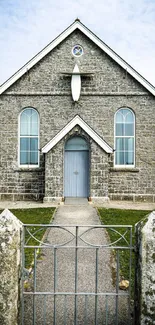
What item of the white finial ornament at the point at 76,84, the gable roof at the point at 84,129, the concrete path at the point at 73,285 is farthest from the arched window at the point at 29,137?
the concrete path at the point at 73,285

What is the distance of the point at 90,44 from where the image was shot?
16.3 m

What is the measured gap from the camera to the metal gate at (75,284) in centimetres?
364

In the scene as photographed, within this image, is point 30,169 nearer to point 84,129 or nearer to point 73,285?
point 84,129

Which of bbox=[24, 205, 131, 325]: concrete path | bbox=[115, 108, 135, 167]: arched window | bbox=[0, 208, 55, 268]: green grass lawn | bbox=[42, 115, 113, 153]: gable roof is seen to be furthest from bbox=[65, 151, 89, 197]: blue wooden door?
bbox=[24, 205, 131, 325]: concrete path

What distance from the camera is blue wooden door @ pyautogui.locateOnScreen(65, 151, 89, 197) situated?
622 inches

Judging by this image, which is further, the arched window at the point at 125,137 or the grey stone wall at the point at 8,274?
the arched window at the point at 125,137

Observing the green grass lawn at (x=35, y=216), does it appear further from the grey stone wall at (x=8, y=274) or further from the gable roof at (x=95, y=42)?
the gable roof at (x=95, y=42)

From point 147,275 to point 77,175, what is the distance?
12629 millimetres

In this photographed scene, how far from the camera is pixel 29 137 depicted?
54.1 feet

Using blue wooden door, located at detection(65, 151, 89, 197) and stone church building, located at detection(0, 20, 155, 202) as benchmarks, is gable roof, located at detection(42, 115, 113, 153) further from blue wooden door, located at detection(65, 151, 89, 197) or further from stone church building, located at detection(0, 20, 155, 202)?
blue wooden door, located at detection(65, 151, 89, 197)

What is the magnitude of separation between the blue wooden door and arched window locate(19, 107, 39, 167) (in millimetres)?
1883

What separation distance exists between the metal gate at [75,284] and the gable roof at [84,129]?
7.76 meters

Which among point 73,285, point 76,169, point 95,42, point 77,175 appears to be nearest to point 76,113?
point 76,169

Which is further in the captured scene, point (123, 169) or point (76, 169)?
point (123, 169)
